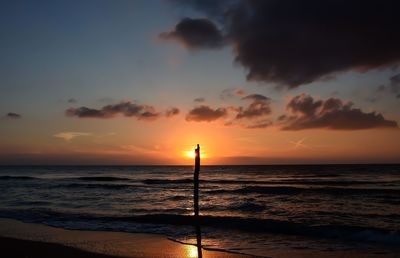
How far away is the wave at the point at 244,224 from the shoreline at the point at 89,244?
3.14 metres

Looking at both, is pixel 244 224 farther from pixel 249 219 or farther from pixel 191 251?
pixel 191 251

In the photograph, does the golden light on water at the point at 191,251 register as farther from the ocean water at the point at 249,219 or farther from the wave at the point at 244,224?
the wave at the point at 244,224

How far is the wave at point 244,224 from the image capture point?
16.8m

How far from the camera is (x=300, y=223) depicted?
1962 centimetres

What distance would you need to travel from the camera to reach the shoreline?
12406mm

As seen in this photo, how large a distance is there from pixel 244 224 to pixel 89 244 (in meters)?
8.29

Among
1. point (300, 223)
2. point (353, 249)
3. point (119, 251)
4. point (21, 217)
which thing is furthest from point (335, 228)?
point (21, 217)

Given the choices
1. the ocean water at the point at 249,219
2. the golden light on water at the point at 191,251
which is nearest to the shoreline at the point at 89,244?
the golden light on water at the point at 191,251

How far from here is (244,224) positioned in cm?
1978

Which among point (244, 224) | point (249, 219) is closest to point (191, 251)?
point (244, 224)

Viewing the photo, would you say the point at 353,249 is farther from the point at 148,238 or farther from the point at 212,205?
the point at 212,205

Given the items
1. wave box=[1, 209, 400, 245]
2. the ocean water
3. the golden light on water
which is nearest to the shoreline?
the golden light on water

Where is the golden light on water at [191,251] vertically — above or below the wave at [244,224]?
above

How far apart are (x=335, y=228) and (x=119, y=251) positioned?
10223 mm
